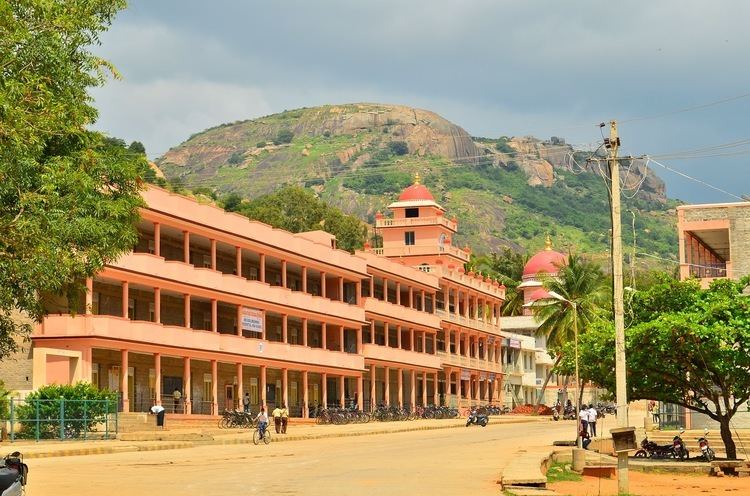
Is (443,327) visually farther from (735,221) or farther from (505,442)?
(505,442)

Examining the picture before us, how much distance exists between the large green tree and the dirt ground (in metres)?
11.4

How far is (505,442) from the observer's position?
48594 mm

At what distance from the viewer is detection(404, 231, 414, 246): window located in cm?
9638

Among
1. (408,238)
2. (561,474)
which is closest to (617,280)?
(561,474)

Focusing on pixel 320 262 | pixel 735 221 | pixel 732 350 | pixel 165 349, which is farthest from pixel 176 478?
pixel 320 262

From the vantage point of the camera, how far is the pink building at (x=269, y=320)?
177 feet

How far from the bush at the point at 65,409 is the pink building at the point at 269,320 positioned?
313cm

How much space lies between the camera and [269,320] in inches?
2805

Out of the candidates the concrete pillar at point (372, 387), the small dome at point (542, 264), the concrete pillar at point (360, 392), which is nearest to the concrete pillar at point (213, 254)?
the concrete pillar at point (360, 392)

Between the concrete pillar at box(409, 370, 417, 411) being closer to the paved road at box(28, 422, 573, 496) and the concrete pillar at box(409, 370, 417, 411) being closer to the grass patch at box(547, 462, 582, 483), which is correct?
the paved road at box(28, 422, 573, 496)

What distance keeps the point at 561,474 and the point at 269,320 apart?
41.4m

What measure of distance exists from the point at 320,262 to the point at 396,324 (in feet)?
45.4

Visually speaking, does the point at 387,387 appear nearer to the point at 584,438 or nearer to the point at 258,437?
the point at 258,437

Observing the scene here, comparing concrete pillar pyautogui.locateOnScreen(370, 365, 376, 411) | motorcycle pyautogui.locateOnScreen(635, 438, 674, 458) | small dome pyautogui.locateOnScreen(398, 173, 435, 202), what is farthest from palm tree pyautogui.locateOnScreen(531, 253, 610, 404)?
motorcycle pyautogui.locateOnScreen(635, 438, 674, 458)
